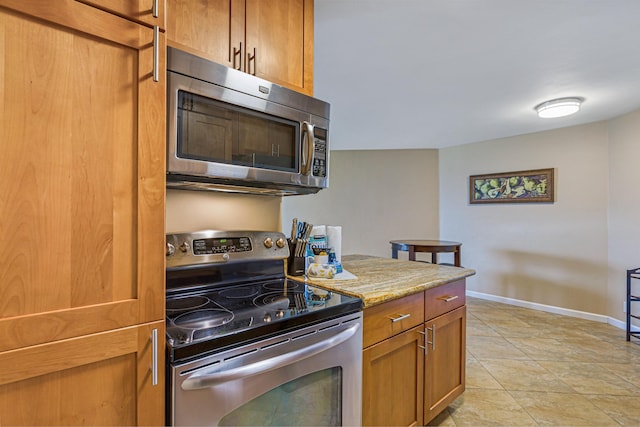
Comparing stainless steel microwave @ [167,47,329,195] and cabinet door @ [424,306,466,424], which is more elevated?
stainless steel microwave @ [167,47,329,195]

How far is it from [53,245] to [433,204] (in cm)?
484

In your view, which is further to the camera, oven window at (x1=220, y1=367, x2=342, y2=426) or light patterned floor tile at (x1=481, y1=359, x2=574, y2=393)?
light patterned floor tile at (x1=481, y1=359, x2=574, y2=393)

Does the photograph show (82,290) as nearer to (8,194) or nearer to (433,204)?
(8,194)

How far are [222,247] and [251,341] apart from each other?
57cm

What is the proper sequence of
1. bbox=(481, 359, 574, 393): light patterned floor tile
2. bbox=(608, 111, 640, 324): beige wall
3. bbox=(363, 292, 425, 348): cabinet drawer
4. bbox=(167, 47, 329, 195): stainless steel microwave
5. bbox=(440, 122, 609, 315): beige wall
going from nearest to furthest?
bbox=(167, 47, 329, 195): stainless steel microwave, bbox=(363, 292, 425, 348): cabinet drawer, bbox=(481, 359, 574, 393): light patterned floor tile, bbox=(608, 111, 640, 324): beige wall, bbox=(440, 122, 609, 315): beige wall

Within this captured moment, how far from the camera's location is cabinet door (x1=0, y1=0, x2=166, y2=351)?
0.66 metres

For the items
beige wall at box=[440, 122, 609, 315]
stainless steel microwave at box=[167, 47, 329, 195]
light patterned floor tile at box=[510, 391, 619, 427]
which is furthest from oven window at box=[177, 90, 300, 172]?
beige wall at box=[440, 122, 609, 315]

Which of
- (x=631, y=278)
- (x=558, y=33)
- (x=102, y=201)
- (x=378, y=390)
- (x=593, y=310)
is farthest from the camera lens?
(x=593, y=310)

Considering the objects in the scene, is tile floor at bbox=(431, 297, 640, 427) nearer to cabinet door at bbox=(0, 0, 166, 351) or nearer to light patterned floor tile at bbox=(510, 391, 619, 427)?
light patterned floor tile at bbox=(510, 391, 619, 427)

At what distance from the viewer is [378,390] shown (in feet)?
4.32

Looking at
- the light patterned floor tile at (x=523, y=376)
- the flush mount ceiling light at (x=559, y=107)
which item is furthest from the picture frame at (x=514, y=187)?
the light patterned floor tile at (x=523, y=376)

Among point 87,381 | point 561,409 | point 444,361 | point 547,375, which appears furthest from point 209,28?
point 547,375

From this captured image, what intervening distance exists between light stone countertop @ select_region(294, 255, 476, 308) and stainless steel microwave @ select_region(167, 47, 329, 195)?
486 millimetres

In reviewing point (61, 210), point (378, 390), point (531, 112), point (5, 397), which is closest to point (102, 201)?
point (61, 210)
